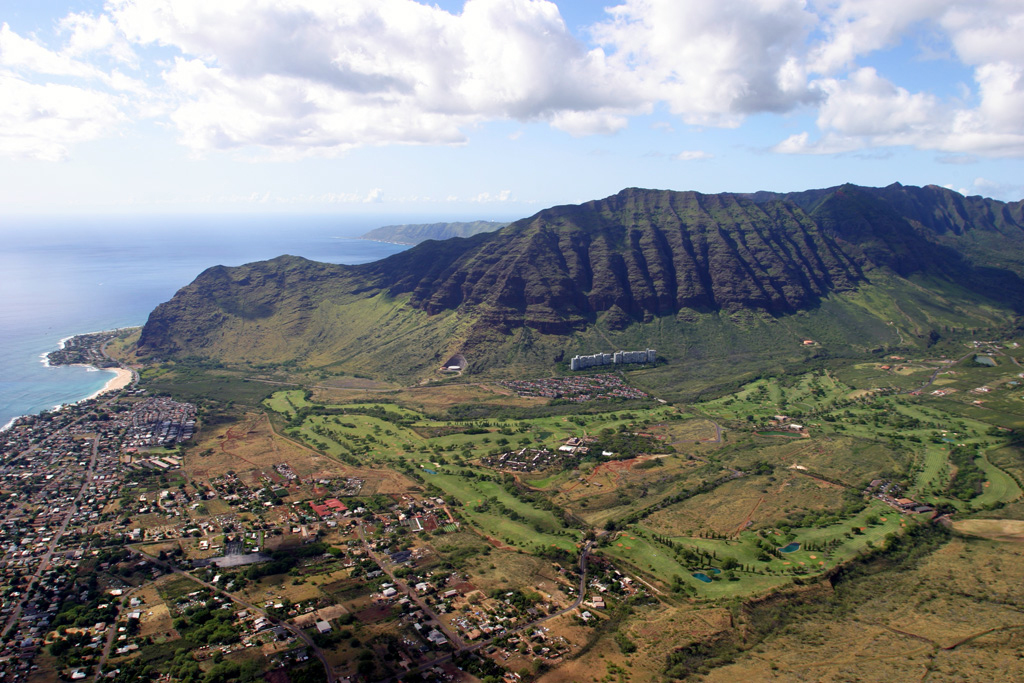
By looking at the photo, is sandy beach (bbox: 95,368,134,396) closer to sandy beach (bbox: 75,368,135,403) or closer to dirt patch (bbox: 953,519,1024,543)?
sandy beach (bbox: 75,368,135,403)

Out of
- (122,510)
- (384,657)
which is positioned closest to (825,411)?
(384,657)

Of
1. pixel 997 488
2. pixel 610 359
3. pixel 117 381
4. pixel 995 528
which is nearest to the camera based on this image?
pixel 995 528

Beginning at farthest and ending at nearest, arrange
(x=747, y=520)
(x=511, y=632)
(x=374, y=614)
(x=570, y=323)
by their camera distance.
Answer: (x=570, y=323) < (x=747, y=520) < (x=374, y=614) < (x=511, y=632)

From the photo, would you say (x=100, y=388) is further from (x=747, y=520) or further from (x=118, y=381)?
(x=747, y=520)

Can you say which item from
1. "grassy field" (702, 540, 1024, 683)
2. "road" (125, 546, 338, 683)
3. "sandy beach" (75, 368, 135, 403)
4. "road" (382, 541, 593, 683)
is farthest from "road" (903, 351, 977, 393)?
"sandy beach" (75, 368, 135, 403)

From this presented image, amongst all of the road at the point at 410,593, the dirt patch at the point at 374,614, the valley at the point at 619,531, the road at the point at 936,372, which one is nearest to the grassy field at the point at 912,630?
the valley at the point at 619,531

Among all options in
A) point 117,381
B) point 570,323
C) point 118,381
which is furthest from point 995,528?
point 117,381

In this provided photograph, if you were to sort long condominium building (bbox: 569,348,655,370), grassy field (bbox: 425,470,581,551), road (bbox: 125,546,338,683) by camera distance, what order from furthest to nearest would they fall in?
long condominium building (bbox: 569,348,655,370) < grassy field (bbox: 425,470,581,551) < road (bbox: 125,546,338,683)
